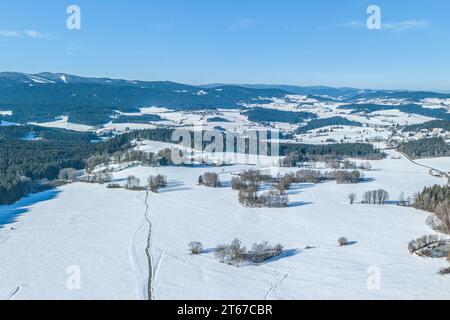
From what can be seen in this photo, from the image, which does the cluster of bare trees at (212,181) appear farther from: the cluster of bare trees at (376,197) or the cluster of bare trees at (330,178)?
the cluster of bare trees at (376,197)

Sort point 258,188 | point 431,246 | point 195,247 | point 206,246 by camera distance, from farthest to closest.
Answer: point 258,188
point 206,246
point 195,247
point 431,246

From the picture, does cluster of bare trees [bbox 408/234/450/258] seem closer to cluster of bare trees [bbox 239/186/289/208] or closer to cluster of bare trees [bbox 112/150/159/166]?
cluster of bare trees [bbox 239/186/289/208]

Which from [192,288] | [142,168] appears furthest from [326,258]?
[142,168]

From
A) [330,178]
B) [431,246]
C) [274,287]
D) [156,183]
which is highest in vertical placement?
[156,183]

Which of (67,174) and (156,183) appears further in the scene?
(67,174)

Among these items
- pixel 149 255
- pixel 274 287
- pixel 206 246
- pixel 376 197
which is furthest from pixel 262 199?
pixel 274 287

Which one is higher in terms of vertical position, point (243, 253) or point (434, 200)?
point (434, 200)

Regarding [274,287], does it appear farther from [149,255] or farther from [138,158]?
[138,158]
